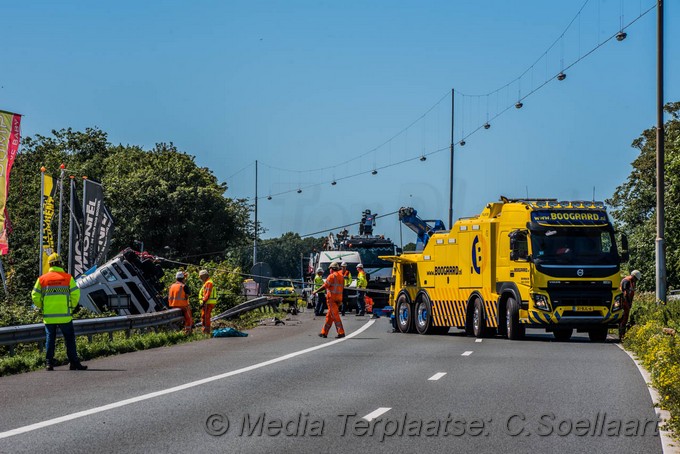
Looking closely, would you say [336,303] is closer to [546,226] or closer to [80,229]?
[546,226]

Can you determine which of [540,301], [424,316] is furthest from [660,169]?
[424,316]

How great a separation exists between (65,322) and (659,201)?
17.3 m

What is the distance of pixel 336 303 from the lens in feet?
83.8

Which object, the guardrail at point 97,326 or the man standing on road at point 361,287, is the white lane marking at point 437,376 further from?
the man standing on road at point 361,287

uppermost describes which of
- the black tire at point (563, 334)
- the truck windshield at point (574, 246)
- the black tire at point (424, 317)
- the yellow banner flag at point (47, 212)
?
the yellow banner flag at point (47, 212)

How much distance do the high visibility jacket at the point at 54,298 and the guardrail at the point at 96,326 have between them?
106cm

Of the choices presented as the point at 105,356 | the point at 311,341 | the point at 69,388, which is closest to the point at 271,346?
the point at 311,341

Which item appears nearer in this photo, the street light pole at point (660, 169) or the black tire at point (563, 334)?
the black tire at point (563, 334)

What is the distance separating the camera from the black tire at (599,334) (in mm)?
26469

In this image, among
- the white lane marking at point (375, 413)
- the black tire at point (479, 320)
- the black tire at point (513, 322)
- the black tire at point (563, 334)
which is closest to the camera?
the white lane marking at point (375, 413)

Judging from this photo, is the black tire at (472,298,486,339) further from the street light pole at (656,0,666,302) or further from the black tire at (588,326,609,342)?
the street light pole at (656,0,666,302)

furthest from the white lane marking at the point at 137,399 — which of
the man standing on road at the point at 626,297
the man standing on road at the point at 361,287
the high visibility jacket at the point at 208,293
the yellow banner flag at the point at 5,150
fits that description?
the man standing on road at the point at 361,287

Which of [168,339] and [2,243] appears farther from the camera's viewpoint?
[2,243]

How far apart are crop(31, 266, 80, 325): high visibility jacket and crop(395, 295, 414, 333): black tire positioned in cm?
1401
